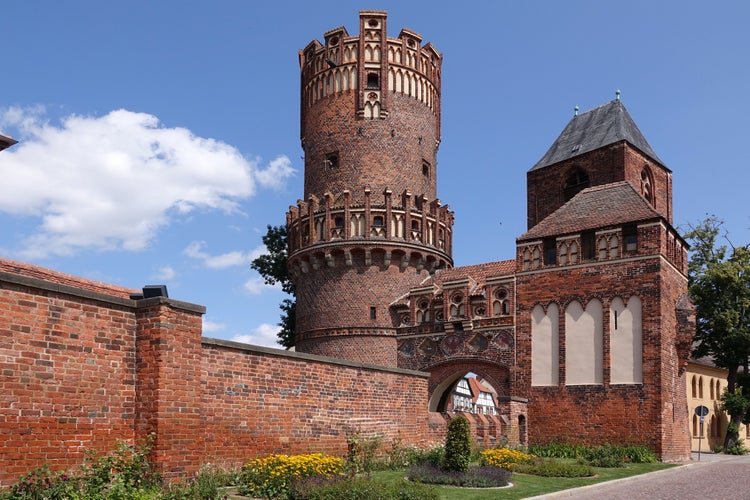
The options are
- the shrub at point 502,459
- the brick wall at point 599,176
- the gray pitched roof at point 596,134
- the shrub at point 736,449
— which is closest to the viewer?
the shrub at point 502,459

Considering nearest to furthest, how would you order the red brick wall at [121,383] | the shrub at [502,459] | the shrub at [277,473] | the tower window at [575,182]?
the red brick wall at [121,383] → the shrub at [277,473] → the shrub at [502,459] → the tower window at [575,182]

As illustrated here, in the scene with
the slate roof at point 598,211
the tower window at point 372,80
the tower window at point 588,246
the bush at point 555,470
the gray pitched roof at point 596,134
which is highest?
the tower window at point 372,80

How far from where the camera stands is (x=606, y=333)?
2664 centimetres

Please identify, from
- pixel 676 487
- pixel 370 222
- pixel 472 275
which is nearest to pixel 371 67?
pixel 370 222

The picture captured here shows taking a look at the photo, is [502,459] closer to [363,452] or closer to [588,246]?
[363,452]

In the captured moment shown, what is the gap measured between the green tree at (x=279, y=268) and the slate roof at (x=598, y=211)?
16.1m

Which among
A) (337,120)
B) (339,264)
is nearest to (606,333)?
(339,264)

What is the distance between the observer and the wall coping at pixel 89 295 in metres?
10.4

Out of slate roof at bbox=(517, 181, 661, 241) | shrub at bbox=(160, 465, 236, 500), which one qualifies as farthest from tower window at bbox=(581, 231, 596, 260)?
shrub at bbox=(160, 465, 236, 500)

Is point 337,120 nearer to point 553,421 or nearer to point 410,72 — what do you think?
point 410,72

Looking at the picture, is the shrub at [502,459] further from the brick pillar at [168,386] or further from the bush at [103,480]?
the bush at [103,480]

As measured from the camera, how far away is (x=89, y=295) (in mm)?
11430

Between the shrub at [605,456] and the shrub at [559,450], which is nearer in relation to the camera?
the shrub at [605,456]

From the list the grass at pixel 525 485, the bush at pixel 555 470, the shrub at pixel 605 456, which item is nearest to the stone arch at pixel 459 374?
the shrub at pixel 605 456
